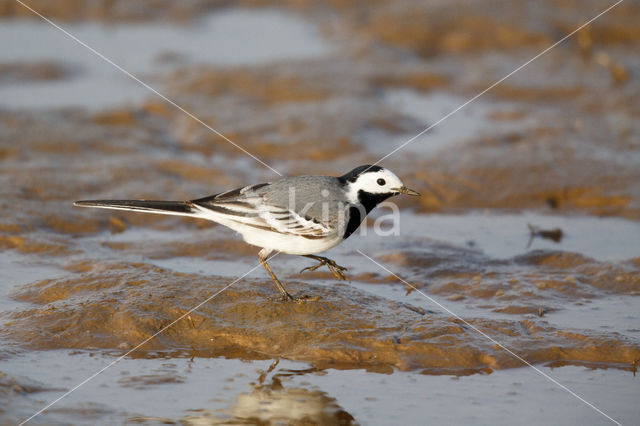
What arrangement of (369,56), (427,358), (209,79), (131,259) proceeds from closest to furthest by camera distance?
(427,358), (131,259), (209,79), (369,56)

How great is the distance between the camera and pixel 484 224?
9594 millimetres

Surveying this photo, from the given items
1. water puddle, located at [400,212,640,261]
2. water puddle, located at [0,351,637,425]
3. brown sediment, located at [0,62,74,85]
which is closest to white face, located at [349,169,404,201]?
water puddle, located at [0,351,637,425]

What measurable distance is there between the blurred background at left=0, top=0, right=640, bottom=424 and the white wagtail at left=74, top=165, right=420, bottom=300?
0.53 m

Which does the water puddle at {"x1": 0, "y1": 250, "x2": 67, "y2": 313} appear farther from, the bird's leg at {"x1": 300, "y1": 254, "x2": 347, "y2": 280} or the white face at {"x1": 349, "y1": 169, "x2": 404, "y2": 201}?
the white face at {"x1": 349, "y1": 169, "x2": 404, "y2": 201}

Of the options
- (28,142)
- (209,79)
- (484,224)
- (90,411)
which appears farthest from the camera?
(209,79)

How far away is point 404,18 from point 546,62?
282cm

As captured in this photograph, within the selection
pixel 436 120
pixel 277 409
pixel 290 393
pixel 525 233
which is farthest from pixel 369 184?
pixel 436 120

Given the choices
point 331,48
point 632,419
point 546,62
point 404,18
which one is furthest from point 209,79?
point 632,419

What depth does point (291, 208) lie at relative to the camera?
23.0ft

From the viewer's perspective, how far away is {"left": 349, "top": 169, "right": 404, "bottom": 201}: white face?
285 inches

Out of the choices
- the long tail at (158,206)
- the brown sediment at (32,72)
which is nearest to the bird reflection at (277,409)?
the long tail at (158,206)

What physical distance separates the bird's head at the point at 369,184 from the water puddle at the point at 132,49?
659 centimetres

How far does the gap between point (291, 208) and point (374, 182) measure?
76cm

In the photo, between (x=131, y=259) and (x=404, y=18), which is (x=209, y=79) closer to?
(x=404, y=18)
